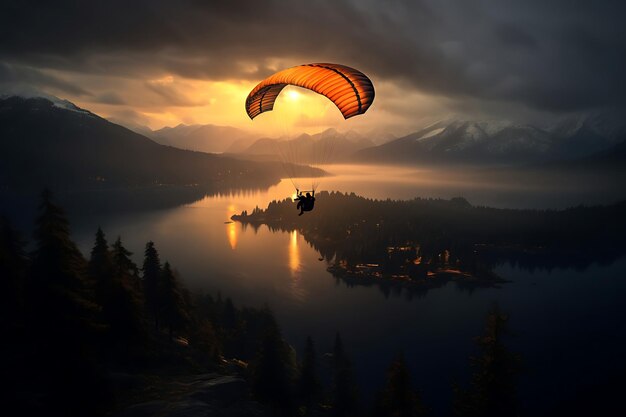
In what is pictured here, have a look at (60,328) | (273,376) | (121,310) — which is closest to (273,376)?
(273,376)

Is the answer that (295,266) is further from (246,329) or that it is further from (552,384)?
(552,384)

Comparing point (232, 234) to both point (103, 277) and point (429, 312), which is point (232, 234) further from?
point (103, 277)

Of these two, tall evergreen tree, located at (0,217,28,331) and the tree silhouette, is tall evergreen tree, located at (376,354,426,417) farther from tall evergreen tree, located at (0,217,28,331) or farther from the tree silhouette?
tall evergreen tree, located at (0,217,28,331)

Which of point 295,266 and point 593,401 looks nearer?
point 593,401

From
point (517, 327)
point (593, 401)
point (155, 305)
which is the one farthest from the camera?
point (517, 327)

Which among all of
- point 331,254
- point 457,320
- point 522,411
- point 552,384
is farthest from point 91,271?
point 331,254

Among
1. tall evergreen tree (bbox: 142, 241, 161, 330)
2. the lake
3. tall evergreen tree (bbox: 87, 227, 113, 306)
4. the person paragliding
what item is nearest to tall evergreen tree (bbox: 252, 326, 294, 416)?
tall evergreen tree (bbox: 87, 227, 113, 306)

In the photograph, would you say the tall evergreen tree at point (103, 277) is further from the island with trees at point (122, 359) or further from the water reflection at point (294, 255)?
the water reflection at point (294, 255)

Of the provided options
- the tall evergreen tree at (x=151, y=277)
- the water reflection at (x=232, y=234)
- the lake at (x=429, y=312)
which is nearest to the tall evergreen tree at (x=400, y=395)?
the tall evergreen tree at (x=151, y=277)
